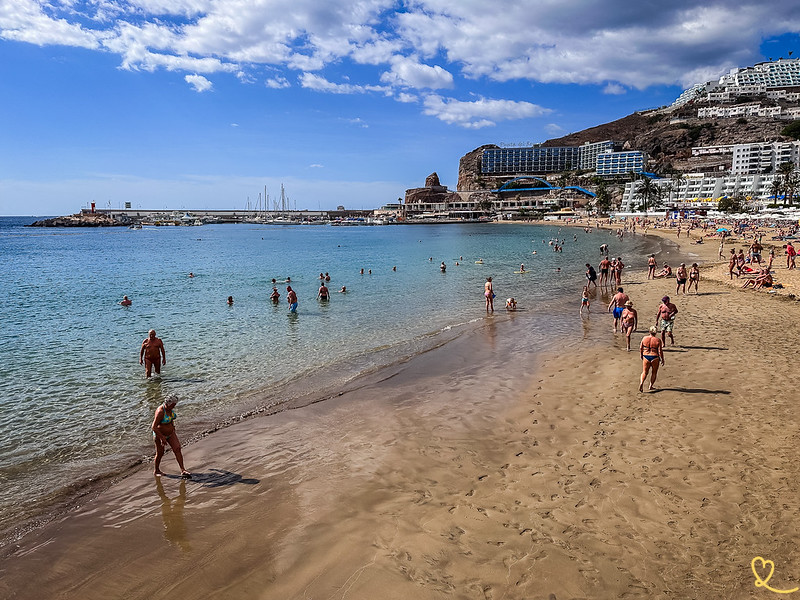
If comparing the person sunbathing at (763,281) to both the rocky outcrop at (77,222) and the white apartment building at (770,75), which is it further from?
the white apartment building at (770,75)

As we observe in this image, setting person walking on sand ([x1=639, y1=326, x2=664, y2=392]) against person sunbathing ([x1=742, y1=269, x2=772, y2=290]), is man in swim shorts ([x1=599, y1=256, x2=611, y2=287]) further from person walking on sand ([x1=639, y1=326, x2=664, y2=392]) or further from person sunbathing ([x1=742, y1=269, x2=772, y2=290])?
person walking on sand ([x1=639, y1=326, x2=664, y2=392])

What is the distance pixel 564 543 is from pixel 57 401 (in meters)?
11.7

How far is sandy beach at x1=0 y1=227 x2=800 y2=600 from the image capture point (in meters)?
5.26

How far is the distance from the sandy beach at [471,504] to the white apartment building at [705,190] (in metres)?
106

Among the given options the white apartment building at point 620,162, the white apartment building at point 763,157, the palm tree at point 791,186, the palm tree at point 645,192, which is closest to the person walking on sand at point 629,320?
the palm tree at point 791,186

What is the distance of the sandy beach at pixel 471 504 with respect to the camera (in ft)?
17.3

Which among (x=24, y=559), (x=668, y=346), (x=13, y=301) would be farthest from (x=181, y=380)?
(x=13, y=301)

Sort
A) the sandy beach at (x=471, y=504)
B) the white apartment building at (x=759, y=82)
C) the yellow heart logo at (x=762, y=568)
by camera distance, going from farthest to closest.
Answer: the white apartment building at (x=759, y=82), the sandy beach at (x=471, y=504), the yellow heart logo at (x=762, y=568)

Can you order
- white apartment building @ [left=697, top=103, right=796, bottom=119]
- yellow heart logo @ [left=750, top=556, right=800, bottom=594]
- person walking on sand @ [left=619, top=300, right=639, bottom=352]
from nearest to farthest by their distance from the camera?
yellow heart logo @ [left=750, top=556, right=800, bottom=594] → person walking on sand @ [left=619, top=300, right=639, bottom=352] → white apartment building @ [left=697, top=103, right=796, bottom=119]

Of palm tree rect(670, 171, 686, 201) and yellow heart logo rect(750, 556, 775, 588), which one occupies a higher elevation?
palm tree rect(670, 171, 686, 201)

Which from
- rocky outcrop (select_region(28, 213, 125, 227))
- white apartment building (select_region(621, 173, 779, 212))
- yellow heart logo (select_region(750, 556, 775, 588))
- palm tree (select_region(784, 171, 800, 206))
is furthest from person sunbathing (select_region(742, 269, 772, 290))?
rocky outcrop (select_region(28, 213, 125, 227))

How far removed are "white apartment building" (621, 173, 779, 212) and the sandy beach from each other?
106m

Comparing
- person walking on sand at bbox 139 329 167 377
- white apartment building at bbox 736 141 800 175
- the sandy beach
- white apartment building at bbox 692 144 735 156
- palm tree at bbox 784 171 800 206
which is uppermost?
white apartment building at bbox 692 144 735 156

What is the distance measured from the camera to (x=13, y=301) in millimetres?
27094
